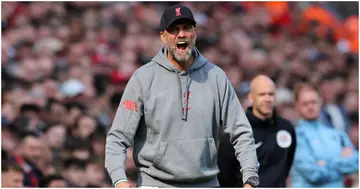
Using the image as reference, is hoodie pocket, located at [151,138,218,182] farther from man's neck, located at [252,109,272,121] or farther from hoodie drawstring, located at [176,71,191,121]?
man's neck, located at [252,109,272,121]

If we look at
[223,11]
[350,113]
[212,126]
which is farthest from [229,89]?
[223,11]

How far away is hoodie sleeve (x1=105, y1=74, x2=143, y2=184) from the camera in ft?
19.1

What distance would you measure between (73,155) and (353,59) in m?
8.88

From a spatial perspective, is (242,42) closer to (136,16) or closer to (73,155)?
(136,16)

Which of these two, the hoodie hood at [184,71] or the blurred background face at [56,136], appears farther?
the blurred background face at [56,136]

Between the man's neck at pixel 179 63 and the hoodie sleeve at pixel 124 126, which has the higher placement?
the man's neck at pixel 179 63

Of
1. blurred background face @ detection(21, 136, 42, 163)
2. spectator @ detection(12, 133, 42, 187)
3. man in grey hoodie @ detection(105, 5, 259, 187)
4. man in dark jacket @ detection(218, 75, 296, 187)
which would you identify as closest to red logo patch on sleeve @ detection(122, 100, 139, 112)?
man in grey hoodie @ detection(105, 5, 259, 187)

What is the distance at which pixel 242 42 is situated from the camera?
56.3 feet

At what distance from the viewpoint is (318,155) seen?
871cm

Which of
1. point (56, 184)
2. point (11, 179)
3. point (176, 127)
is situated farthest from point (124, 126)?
point (56, 184)

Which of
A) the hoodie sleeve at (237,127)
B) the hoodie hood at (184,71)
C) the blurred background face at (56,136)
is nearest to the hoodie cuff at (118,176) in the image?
the hoodie hood at (184,71)

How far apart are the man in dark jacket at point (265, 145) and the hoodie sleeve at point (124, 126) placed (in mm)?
2091

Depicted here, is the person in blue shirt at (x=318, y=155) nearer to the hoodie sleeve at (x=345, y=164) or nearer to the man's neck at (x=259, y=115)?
the hoodie sleeve at (x=345, y=164)

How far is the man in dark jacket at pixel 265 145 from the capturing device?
7.86 meters
